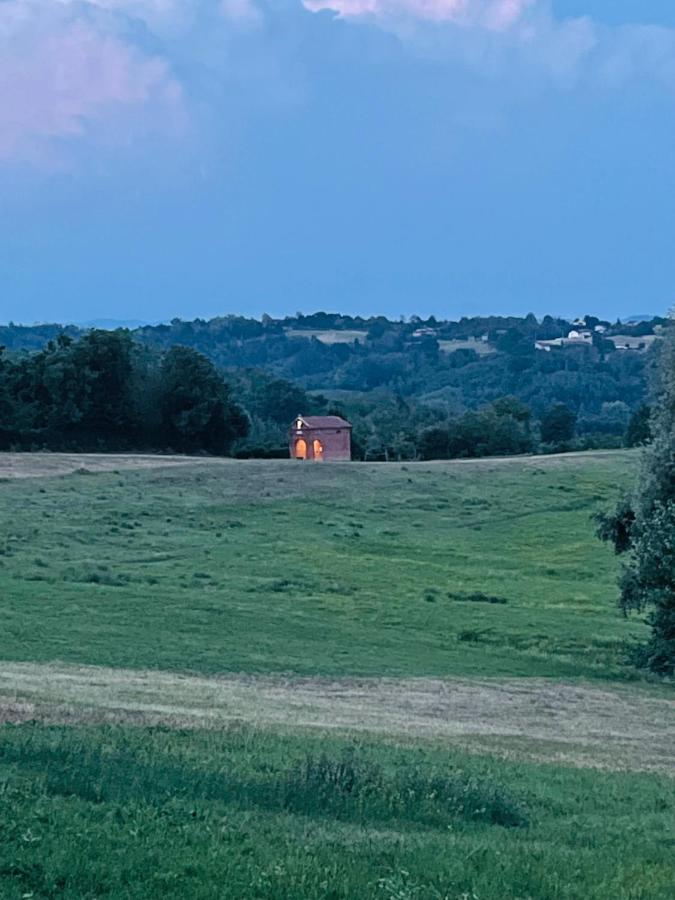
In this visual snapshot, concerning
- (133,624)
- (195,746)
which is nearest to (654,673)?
(133,624)

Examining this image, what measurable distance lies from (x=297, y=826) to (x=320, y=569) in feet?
114

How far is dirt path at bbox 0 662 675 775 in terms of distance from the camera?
16812 mm

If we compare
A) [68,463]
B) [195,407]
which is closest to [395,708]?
[68,463]

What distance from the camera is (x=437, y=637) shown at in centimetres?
3372

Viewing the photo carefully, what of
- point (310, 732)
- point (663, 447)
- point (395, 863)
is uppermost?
point (663, 447)

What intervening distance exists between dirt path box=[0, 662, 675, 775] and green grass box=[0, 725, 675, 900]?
9.47 ft

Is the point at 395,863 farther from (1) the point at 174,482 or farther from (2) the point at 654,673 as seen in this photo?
(1) the point at 174,482

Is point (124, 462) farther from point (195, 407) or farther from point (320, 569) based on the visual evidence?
point (320, 569)

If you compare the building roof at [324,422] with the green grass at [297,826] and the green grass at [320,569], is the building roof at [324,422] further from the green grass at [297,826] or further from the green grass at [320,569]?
the green grass at [297,826]

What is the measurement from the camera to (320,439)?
289 feet

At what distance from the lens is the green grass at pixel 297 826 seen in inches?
291

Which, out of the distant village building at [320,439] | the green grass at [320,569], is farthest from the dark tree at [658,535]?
the distant village building at [320,439]

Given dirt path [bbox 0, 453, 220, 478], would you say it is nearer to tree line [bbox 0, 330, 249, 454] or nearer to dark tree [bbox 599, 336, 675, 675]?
tree line [bbox 0, 330, 249, 454]

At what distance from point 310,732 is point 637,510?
16487 mm
